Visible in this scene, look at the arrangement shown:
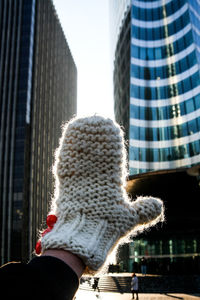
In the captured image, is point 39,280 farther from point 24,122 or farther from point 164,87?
point 24,122

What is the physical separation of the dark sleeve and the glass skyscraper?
35.8 metres

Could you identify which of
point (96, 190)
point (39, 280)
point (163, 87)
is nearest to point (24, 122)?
point (163, 87)

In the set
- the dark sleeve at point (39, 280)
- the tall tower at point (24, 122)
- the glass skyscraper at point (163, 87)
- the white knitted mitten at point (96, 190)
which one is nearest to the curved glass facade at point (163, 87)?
the glass skyscraper at point (163, 87)

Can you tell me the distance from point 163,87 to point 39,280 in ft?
146

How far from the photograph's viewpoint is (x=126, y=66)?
49.5 meters

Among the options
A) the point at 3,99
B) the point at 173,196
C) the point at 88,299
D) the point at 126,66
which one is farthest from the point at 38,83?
the point at 88,299

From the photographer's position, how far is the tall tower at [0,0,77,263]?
2240 inches

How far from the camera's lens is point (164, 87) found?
43.7 metres

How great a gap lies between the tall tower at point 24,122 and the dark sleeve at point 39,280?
57.3 metres

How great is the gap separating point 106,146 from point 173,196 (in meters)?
23.7

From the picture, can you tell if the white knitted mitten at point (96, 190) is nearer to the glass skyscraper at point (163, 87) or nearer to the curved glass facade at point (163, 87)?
the glass skyscraper at point (163, 87)

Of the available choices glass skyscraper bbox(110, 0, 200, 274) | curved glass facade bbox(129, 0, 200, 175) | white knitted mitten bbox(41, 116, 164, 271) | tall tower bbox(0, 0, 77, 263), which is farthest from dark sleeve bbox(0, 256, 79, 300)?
tall tower bbox(0, 0, 77, 263)

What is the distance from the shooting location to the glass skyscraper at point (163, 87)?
1583 inches

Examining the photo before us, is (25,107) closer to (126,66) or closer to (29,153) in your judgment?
(29,153)
